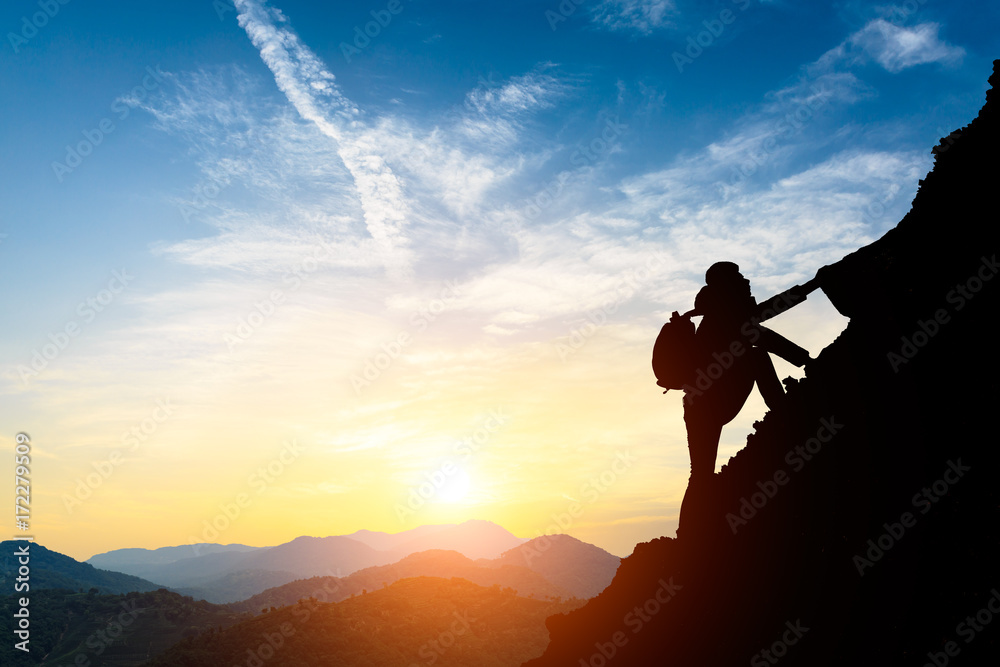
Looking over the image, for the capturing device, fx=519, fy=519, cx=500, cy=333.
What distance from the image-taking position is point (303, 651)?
56.9 metres

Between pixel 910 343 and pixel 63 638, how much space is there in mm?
128447

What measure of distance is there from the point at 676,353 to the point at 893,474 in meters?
2.18

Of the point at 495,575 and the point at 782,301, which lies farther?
the point at 495,575

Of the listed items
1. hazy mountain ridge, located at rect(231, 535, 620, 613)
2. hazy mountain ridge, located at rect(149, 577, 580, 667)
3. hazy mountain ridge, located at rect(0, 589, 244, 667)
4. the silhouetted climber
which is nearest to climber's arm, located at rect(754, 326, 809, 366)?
the silhouetted climber

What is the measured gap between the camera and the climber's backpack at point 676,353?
525cm

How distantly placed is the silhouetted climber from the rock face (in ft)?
1.26

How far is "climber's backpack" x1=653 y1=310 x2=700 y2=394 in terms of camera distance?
5.25m

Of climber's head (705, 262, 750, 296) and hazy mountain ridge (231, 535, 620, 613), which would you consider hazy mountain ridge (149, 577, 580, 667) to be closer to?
hazy mountain ridge (231, 535, 620, 613)

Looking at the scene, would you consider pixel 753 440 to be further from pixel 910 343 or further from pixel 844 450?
pixel 910 343

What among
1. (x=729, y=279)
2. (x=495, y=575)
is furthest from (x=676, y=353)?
(x=495, y=575)

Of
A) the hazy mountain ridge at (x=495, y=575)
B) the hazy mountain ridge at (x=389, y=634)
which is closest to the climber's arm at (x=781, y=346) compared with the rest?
the hazy mountain ridge at (x=389, y=634)

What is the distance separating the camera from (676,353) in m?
5.31

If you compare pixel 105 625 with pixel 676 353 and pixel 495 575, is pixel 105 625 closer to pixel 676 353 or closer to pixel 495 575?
pixel 495 575

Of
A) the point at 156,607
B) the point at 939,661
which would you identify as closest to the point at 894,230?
the point at 939,661
